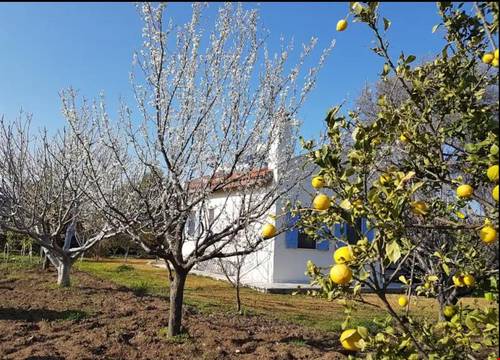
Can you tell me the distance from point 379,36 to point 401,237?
3.43 feet

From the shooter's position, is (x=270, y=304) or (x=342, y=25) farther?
(x=270, y=304)

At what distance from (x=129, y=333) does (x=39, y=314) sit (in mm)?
1851

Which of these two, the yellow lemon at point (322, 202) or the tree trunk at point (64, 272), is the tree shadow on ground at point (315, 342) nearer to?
the yellow lemon at point (322, 202)

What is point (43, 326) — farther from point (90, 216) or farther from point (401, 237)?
point (401, 237)

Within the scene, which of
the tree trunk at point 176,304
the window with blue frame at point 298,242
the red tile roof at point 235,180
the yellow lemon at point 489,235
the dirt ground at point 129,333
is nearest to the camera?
the yellow lemon at point 489,235

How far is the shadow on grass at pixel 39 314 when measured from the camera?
567 centimetres

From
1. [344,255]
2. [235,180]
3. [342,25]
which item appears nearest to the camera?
[344,255]

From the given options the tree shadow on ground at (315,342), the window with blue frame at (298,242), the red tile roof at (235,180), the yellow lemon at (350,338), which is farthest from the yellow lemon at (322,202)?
the window with blue frame at (298,242)

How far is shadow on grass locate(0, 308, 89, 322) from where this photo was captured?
567 centimetres

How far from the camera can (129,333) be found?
4.96m

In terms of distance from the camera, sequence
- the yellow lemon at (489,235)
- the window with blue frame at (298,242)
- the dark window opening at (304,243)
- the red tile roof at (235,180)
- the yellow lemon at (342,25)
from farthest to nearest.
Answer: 1. the dark window opening at (304,243)
2. the window with blue frame at (298,242)
3. the red tile roof at (235,180)
4. the yellow lemon at (342,25)
5. the yellow lemon at (489,235)

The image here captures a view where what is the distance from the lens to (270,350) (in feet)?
15.0

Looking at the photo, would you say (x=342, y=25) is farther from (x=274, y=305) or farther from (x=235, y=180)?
(x=274, y=305)

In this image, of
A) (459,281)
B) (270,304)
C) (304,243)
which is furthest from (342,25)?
(304,243)
